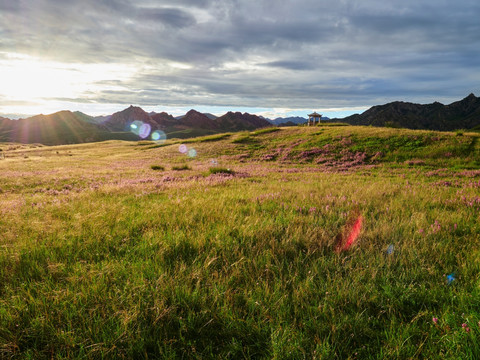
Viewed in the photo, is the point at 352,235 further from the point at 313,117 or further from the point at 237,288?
the point at 313,117

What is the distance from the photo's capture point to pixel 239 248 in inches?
147

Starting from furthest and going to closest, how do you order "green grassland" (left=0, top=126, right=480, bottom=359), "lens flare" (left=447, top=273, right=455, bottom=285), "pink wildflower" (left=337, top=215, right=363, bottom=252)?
"pink wildflower" (left=337, top=215, right=363, bottom=252)
"lens flare" (left=447, top=273, right=455, bottom=285)
"green grassland" (left=0, top=126, right=480, bottom=359)

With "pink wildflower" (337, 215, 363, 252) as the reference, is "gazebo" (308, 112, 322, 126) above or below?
above

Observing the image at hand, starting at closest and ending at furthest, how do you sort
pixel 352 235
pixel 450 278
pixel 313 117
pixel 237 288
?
pixel 237 288 < pixel 450 278 < pixel 352 235 < pixel 313 117

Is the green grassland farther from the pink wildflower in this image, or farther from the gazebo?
the gazebo

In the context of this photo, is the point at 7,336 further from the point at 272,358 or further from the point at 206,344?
the point at 272,358

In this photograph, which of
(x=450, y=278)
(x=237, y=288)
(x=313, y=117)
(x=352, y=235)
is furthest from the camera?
(x=313, y=117)

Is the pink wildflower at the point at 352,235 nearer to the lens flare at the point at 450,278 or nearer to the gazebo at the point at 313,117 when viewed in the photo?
the lens flare at the point at 450,278

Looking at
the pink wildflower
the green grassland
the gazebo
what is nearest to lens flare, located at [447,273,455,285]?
the green grassland

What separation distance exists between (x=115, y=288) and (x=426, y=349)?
3037 mm

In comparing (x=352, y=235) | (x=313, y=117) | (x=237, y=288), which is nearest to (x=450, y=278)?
(x=352, y=235)

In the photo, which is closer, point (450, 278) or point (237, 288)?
point (237, 288)

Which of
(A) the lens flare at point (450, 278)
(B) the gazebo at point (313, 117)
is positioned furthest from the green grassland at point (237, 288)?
(B) the gazebo at point (313, 117)

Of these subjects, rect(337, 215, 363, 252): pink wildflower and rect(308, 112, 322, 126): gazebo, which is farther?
rect(308, 112, 322, 126): gazebo
